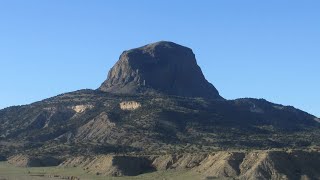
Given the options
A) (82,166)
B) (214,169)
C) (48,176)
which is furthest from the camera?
(82,166)

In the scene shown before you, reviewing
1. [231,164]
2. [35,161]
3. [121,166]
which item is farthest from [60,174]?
[231,164]

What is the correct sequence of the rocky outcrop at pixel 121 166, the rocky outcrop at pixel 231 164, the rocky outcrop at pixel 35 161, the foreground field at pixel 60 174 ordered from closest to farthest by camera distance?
the rocky outcrop at pixel 231 164 → the foreground field at pixel 60 174 → the rocky outcrop at pixel 121 166 → the rocky outcrop at pixel 35 161

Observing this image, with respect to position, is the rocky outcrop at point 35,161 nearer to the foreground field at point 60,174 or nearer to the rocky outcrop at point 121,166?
the foreground field at point 60,174

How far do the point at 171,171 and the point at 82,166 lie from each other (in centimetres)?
3026

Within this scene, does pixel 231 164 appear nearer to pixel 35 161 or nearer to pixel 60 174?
pixel 60 174

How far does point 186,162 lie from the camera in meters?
126

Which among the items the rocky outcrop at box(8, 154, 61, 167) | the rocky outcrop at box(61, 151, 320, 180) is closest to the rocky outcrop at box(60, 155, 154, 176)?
the rocky outcrop at box(61, 151, 320, 180)

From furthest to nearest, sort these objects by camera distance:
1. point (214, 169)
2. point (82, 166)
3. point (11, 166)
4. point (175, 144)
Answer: point (175, 144) < point (11, 166) < point (82, 166) < point (214, 169)

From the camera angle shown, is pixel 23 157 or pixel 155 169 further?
pixel 23 157

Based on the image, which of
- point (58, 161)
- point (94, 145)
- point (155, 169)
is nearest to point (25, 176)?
point (155, 169)

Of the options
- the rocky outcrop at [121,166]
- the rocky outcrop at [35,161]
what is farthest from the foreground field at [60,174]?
the rocky outcrop at [35,161]

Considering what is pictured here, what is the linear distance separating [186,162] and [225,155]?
33.5 feet

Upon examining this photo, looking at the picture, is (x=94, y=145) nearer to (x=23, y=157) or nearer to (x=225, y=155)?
(x=23, y=157)

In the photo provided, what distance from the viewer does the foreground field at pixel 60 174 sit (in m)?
118
